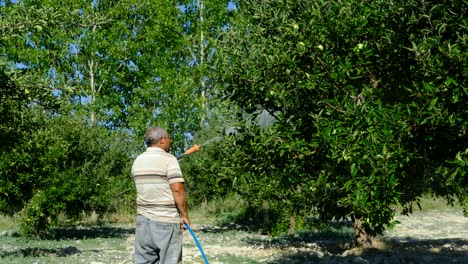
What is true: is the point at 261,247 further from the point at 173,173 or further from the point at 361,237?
the point at 173,173

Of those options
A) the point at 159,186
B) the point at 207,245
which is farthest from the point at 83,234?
the point at 159,186

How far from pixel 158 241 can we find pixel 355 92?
3436 millimetres

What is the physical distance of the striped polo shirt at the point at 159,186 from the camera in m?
8.15

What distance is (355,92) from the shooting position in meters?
9.17

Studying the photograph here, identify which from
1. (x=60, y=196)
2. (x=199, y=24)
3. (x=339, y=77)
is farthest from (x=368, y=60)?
(x=199, y=24)

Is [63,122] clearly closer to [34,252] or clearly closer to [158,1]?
[34,252]

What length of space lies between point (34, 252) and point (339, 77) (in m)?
14.5

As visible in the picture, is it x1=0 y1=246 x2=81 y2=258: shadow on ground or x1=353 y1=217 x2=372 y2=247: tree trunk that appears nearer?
x1=353 y1=217 x2=372 y2=247: tree trunk

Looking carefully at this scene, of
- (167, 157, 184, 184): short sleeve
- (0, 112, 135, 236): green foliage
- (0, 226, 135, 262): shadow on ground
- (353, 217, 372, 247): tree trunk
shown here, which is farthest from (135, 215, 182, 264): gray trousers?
(0, 226, 135, 262): shadow on ground

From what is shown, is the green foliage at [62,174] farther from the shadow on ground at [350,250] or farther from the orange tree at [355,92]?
the orange tree at [355,92]

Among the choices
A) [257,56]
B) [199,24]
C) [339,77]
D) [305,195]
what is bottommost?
[305,195]

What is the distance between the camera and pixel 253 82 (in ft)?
34.8

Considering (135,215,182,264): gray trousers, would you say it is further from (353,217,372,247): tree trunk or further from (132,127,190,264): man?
(353,217,372,247): tree trunk

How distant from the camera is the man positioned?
8.14 metres
